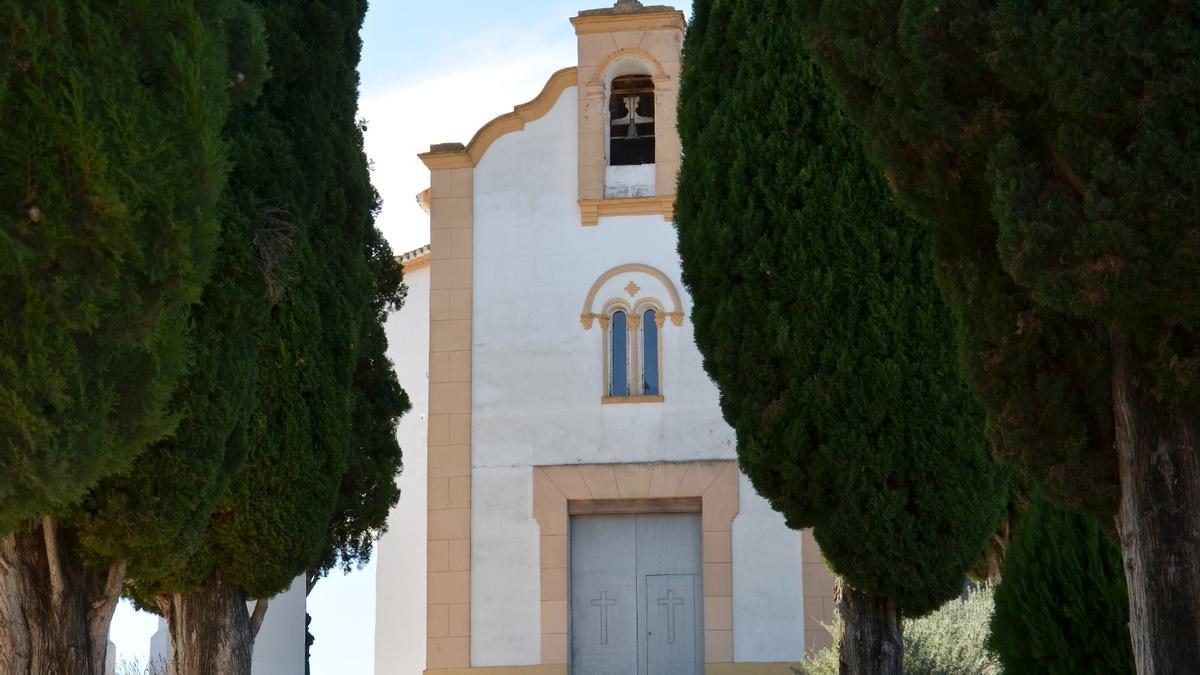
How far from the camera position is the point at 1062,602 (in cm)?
933

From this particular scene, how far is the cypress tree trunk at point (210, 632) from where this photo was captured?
1148 centimetres

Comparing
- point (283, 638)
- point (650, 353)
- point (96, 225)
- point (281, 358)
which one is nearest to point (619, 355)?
point (650, 353)

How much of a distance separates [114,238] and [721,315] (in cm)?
516

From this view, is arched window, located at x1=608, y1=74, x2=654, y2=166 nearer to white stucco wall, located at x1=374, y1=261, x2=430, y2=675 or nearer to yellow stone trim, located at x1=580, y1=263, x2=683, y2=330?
yellow stone trim, located at x1=580, y1=263, x2=683, y2=330

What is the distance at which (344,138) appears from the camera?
12945 millimetres

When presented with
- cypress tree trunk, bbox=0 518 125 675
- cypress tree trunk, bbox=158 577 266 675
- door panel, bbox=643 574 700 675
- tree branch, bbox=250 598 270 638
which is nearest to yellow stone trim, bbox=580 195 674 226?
door panel, bbox=643 574 700 675

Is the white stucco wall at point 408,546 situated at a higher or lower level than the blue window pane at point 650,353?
lower

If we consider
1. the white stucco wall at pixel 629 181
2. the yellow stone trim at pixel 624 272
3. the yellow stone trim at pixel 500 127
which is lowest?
the yellow stone trim at pixel 624 272

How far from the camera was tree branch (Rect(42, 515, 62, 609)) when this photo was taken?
912 centimetres

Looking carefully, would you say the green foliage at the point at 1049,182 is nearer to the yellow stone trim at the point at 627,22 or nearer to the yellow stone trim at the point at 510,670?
the yellow stone trim at the point at 510,670

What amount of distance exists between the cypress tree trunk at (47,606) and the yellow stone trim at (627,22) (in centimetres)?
1101

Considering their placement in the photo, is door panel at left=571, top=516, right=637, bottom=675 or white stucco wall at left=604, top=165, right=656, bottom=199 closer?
door panel at left=571, top=516, right=637, bottom=675

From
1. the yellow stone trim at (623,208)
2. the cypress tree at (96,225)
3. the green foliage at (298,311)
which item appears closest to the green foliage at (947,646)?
the green foliage at (298,311)

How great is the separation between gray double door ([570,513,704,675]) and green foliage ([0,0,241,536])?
10.6m
